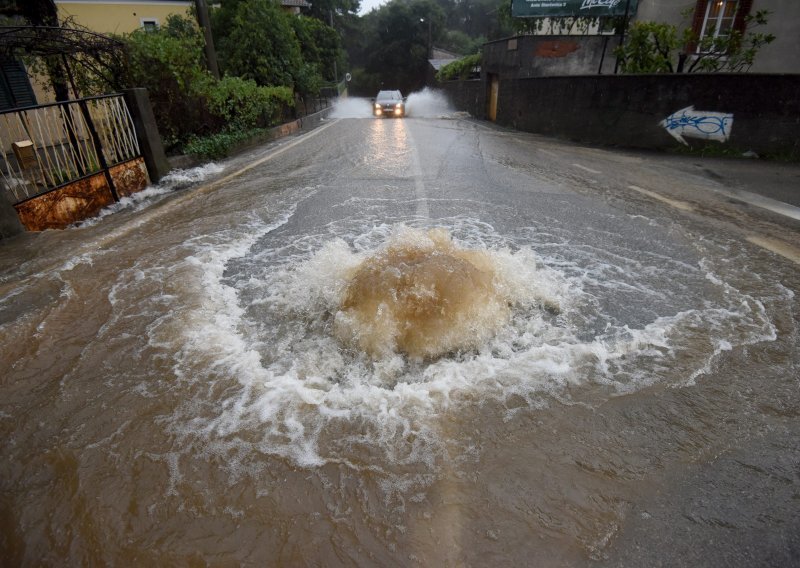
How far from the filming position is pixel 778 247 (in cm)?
502

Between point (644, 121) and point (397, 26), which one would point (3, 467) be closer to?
point (644, 121)

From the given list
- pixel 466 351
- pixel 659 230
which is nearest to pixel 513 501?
pixel 466 351

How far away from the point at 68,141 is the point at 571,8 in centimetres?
Result: 1753

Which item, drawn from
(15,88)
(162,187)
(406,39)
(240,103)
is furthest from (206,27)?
(406,39)

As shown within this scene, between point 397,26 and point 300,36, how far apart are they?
2815 cm

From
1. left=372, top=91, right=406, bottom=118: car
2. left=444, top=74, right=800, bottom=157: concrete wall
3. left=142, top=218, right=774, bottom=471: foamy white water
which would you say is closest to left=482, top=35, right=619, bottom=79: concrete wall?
left=444, top=74, right=800, bottom=157: concrete wall

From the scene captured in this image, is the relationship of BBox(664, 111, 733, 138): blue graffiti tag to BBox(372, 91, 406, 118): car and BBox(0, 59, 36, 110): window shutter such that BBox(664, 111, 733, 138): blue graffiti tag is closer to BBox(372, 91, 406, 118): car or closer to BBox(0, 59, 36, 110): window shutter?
BBox(372, 91, 406, 118): car

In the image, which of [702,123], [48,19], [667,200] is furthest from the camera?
[702,123]

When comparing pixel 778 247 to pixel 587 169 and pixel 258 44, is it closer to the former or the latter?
pixel 587 169

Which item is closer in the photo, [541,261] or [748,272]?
[748,272]

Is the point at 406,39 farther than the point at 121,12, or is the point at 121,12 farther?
the point at 406,39

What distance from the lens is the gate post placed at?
26.3 feet

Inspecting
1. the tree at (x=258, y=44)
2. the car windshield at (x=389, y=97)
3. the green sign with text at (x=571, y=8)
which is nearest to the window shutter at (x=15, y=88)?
the tree at (x=258, y=44)

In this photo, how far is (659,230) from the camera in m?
5.67
